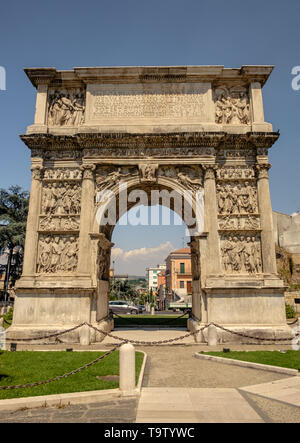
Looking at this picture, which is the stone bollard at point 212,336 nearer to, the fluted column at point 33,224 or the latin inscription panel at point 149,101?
the fluted column at point 33,224

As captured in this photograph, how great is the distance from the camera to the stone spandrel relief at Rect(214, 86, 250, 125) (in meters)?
15.0

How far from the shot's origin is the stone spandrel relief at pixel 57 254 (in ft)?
45.2

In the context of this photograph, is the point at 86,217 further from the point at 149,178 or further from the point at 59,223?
the point at 149,178

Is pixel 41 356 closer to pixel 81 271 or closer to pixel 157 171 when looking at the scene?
pixel 81 271

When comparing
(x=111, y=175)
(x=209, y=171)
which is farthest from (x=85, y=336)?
(x=209, y=171)

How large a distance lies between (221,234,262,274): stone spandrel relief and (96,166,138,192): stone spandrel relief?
505cm

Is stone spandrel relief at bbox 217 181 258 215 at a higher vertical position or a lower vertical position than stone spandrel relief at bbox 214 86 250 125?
lower

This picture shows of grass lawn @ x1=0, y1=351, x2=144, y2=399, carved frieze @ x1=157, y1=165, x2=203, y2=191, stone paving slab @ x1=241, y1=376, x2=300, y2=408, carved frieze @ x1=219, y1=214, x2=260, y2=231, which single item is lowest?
stone paving slab @ x1=241, y1=376, x2=300, y2=408

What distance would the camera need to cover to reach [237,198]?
14391 mm

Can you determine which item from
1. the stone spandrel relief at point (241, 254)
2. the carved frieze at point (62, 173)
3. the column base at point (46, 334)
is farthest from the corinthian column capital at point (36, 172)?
the stone spandrel relief at point (241, 254)

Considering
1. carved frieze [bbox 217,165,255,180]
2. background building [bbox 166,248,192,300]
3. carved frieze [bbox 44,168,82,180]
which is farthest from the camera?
background building [bbox 166,248,192,300]

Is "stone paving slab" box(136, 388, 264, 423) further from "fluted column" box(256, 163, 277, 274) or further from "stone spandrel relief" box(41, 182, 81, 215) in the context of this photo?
"stone spandrel relief" box(41, 182, 81, 215)

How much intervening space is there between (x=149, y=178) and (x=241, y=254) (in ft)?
16.9

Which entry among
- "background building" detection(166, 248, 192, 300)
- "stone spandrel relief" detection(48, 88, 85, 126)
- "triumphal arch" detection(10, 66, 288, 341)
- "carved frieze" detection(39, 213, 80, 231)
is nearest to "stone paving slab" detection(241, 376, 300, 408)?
"triumphal arch" detection(10, 66, 288, 341)
